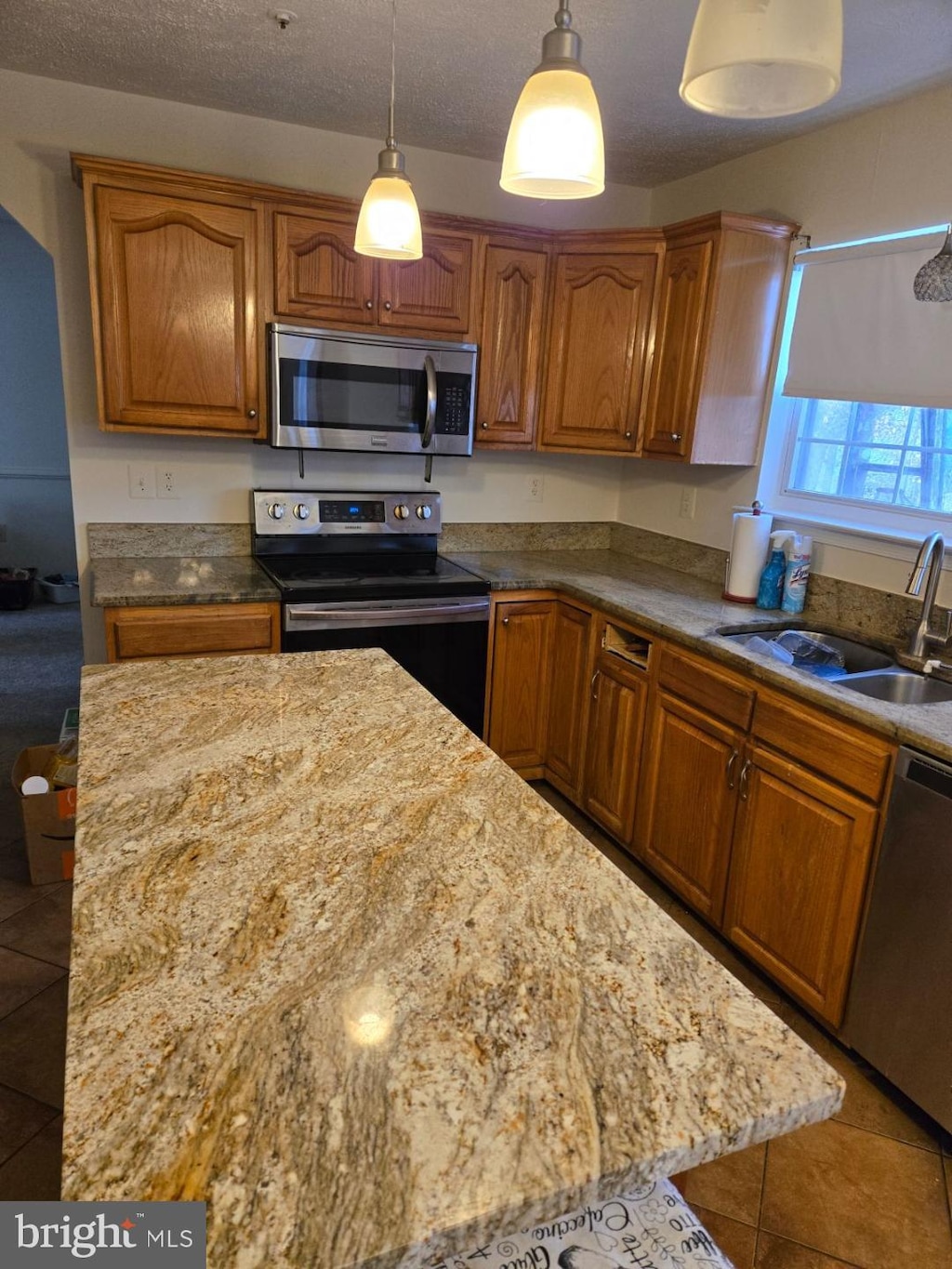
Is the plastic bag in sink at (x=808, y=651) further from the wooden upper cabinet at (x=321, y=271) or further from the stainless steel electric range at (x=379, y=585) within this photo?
the wooden upper cabinet at (x=321, y=271)

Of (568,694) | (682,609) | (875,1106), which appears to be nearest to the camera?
(875,1106)

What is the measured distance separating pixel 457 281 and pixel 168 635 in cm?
166

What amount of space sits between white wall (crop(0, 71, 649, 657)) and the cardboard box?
786 millimetres

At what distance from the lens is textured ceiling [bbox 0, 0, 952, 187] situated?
6.59 ft

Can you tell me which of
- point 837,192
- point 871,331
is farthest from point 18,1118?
point 837,192

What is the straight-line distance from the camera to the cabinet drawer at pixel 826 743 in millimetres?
1840

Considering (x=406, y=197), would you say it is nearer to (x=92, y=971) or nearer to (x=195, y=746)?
(x=195, y=746)

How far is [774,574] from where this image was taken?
2.78 metres

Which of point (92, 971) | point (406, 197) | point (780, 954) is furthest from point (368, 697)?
point (780, 954)

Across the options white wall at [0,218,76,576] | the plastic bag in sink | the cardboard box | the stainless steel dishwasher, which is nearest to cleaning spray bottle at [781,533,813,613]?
the plastic bag in sink

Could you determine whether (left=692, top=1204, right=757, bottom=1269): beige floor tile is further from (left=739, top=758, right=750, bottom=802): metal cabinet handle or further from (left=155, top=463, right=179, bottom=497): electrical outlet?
(left=155, top=463, right=179, bottom=497): electrical outlet

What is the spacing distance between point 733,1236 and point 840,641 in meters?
1.69

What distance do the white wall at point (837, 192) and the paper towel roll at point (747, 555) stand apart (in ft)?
0.64

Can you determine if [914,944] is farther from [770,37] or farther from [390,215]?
[390,215]
